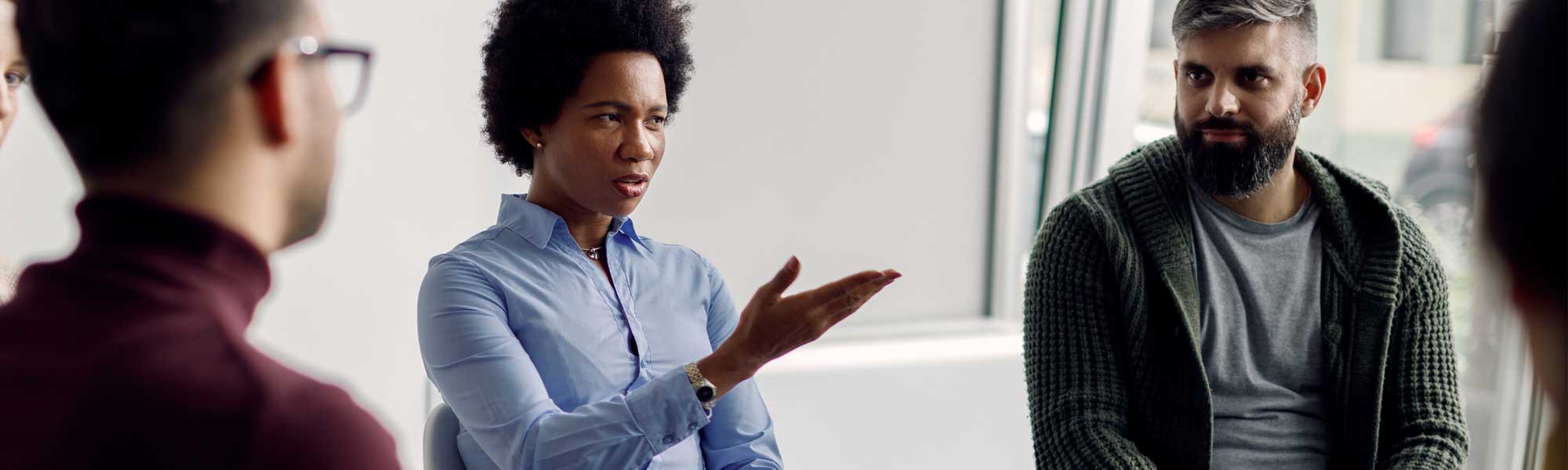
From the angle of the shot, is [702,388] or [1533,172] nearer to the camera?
[1533,172]

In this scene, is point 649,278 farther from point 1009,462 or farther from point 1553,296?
point 1009,462

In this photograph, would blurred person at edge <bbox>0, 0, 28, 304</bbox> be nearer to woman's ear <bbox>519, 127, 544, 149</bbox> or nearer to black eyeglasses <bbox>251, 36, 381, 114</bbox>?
black eyeglasses <bbox>251, 36, 381, 114</bbox>

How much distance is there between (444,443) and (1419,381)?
4.83 ft

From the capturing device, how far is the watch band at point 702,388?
1.35 meters

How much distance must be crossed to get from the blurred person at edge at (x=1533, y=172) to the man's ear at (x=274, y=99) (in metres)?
0.72

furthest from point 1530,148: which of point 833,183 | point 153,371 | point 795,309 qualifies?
point 833,183

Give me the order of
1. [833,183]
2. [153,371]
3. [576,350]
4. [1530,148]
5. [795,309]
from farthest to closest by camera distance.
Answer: [833,183]
[576,350]
[795,309]
[1530,148]
[153,371]

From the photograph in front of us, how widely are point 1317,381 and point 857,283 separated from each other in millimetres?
987

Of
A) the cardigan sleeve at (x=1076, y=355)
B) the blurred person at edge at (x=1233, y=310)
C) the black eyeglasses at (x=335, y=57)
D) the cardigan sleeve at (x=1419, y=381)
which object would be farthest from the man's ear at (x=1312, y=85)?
the black eyeglasses at (x=335, y=57)

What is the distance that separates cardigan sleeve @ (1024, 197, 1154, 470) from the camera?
179cm

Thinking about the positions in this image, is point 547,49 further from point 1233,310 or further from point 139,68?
point 1233,310

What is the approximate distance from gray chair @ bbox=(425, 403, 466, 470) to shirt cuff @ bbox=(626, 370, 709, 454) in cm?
32

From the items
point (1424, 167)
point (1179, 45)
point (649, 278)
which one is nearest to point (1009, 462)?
point (1424, 167)

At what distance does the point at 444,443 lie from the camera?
1.56 meters
